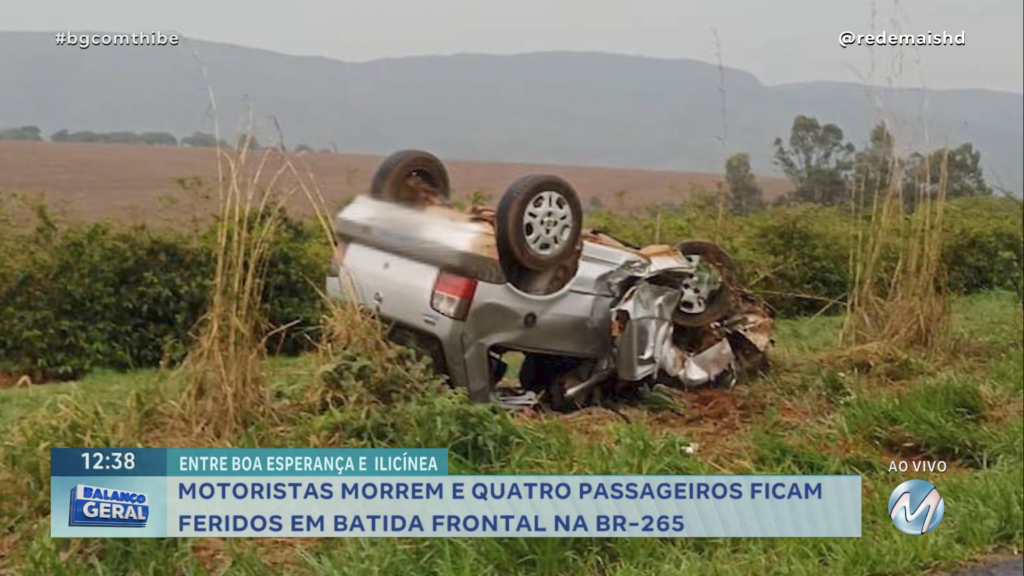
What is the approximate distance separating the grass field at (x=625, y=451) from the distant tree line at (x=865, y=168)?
96cm

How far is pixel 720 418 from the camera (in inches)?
184

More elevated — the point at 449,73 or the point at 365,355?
the point at 449,73

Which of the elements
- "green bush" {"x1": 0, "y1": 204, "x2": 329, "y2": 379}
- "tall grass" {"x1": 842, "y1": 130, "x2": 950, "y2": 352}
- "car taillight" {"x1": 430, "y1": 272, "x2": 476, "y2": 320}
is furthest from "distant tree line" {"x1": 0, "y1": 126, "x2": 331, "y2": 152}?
"tall grass" {"x1": 842, "y1": 130, "x2": 950, "y2": 352}

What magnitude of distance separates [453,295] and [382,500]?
94cm

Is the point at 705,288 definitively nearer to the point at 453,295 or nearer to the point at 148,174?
the point at 453,295

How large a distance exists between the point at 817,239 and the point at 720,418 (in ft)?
6.53

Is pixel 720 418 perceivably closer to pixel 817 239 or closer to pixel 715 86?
pixel 715 86

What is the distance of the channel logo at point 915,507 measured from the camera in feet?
11.9

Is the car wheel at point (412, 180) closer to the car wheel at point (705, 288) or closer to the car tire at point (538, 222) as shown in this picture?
the car tire at point (538, 222)

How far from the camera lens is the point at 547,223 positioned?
4.17 metres

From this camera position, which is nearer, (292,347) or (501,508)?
(501,508)

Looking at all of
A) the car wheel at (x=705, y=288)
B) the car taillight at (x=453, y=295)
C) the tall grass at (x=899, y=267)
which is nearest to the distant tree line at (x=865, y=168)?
the tall grass at (x=899, y=267)

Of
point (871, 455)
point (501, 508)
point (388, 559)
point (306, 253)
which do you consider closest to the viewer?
point (388, 559)

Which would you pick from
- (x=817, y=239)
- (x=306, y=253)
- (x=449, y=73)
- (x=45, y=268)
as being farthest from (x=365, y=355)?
(x=817, y=239)
